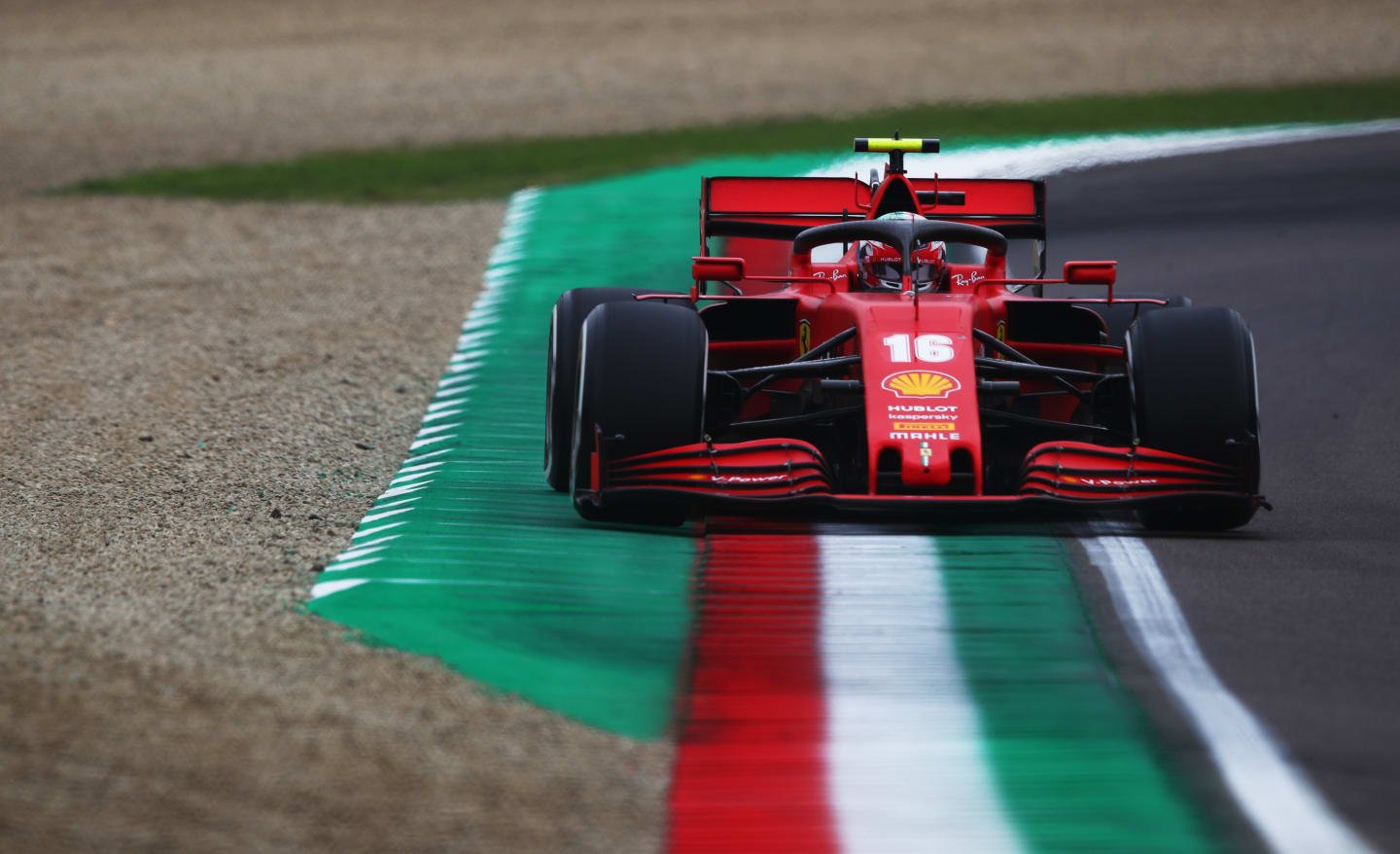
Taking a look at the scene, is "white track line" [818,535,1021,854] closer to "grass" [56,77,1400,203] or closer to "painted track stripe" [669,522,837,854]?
"painted track stripe" [669,522,837,854]

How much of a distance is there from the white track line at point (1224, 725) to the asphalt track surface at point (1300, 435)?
0.05 meters

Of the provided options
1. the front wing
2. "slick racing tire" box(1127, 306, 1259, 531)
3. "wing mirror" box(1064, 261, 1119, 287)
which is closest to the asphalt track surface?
"slick racing tire" box(1127, 306, 1259, 531)

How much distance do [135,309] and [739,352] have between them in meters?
7.27

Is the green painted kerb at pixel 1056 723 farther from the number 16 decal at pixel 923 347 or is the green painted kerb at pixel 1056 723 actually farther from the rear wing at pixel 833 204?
the rear wing at pixel 833 204

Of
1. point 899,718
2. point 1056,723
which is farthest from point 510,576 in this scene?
point 1056,723

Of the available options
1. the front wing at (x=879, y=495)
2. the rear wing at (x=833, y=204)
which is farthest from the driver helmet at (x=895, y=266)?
the front wing at (x=879, y=495)

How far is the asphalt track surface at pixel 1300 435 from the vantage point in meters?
5.40

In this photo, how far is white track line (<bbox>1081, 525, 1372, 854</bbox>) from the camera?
456cm

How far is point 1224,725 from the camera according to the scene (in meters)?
5.27

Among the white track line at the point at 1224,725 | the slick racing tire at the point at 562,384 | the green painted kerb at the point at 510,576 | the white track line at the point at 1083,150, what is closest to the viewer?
the white track line at the point at 1224,725

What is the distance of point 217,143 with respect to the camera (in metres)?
24.2

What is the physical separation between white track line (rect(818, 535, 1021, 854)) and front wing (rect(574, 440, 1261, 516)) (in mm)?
261

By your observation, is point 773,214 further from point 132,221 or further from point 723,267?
point 132,221

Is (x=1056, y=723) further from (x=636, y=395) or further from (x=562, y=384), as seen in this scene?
(x=562, y=384)
